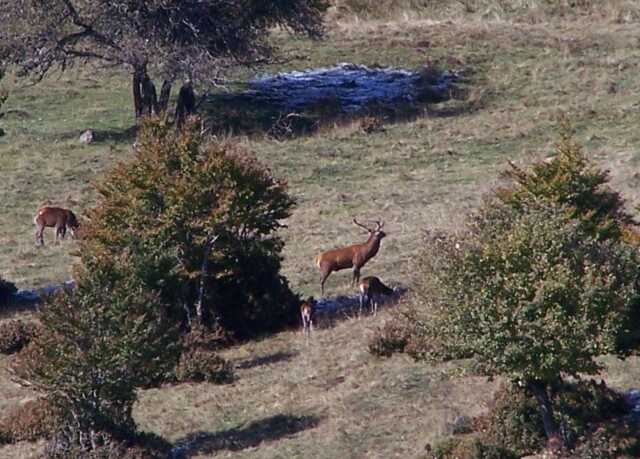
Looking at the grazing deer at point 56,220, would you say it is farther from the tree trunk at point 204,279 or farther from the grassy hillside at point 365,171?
the tree trunk at point 204,279

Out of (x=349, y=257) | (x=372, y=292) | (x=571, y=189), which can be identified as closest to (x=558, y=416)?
(x=571, y=189)

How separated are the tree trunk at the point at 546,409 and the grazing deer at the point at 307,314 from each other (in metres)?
8.39

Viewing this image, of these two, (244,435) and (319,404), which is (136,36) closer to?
(319,404)

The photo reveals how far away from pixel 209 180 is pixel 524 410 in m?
9.70

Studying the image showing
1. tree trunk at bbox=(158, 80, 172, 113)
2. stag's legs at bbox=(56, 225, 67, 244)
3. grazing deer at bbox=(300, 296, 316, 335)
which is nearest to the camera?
grazing deer at bbox=(300, 296, 316, 335)

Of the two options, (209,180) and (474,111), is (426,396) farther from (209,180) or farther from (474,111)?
(474,111)

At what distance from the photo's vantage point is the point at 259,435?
23234mm

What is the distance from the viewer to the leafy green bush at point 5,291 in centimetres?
3250

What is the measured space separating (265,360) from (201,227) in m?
2.86

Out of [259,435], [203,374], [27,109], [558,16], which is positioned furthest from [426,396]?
[558,16]

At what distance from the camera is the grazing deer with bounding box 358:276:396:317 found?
95.2 feet

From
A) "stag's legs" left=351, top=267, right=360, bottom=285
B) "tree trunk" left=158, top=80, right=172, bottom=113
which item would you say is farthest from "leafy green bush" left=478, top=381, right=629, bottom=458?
"tree trunk" left=158, top=80, right=172, bottom=113

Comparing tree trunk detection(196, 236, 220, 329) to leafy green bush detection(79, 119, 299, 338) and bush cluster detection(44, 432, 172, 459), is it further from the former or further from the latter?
bush cluster detection(44, 432, 172, 459)

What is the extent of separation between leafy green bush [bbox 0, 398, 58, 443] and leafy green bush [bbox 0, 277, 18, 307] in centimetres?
825
